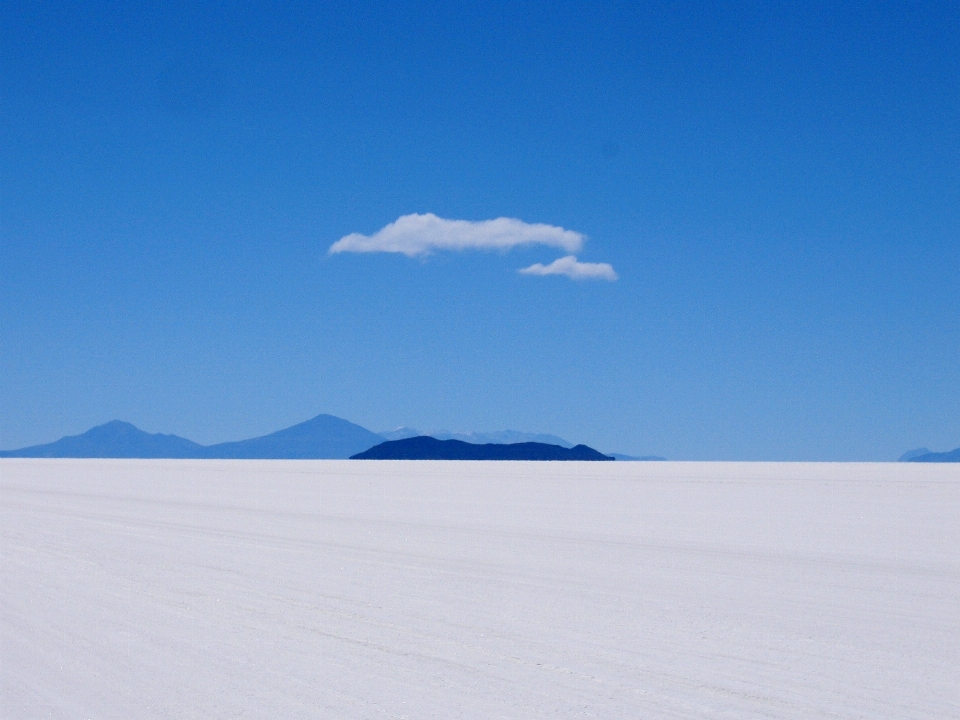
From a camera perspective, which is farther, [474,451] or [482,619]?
[474,451]

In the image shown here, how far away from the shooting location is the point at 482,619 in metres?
6.72

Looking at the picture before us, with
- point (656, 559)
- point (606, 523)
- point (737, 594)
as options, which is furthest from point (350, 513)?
point (737, 594)

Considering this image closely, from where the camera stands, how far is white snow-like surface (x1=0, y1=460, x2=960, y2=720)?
477 cm

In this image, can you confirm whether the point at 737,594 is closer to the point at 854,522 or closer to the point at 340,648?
the point at 340,648

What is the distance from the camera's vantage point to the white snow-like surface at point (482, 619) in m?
4.77

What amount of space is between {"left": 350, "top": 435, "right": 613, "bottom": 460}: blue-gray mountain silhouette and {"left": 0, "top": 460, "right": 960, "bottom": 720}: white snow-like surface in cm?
10981

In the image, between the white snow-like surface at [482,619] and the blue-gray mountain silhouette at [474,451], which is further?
the blue-gray mountain silhouette at [474,451]

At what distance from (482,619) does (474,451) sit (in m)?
124

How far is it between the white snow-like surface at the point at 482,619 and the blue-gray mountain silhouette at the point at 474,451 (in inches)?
4323

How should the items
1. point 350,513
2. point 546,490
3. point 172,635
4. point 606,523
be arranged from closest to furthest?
point 172,635 → point 606,523 → point 350,513 → point 546,490

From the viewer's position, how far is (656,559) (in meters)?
10.2

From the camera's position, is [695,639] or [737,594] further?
[737,594]

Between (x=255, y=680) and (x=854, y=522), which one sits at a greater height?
(x=854, y=522)

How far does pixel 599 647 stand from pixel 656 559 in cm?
450
